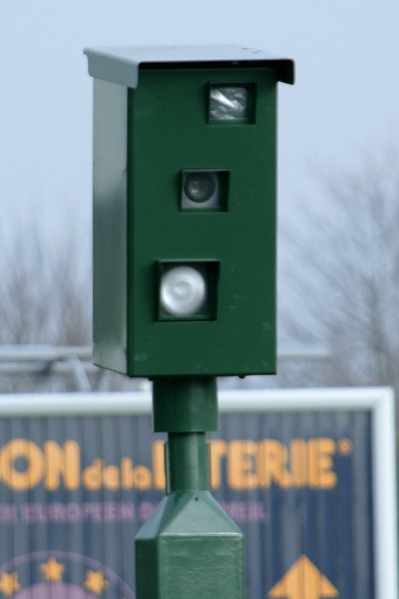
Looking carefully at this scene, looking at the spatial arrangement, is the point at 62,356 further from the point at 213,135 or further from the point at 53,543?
the point at 213,135

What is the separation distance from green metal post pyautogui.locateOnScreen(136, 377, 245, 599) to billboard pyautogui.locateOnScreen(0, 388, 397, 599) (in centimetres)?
604

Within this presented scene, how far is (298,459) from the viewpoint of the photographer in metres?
8.49

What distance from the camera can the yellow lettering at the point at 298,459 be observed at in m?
8.47

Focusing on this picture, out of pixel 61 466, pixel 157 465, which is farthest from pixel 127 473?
pixel 61 466

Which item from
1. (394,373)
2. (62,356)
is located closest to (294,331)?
(394,373)

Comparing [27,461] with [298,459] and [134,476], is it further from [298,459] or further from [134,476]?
[298,459]

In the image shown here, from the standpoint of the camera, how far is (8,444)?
8234 mm

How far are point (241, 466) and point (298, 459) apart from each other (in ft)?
1.55

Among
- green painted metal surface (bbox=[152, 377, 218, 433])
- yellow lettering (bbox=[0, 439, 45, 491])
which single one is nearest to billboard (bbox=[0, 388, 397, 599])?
yellow lettering (bbox=[0, 439, 45, 491])

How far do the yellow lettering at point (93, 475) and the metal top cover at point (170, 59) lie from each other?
250 inches

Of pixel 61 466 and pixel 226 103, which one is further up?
pixel 226 103

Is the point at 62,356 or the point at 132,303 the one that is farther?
the point at 62,356

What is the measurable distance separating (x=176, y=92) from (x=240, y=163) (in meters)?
0.18

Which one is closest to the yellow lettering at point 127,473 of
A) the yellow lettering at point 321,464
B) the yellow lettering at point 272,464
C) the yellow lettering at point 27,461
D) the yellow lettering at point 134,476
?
the yellow lettering at point 134,476
